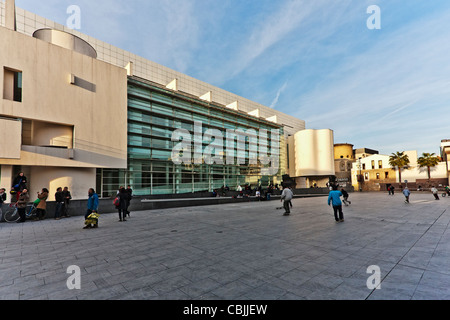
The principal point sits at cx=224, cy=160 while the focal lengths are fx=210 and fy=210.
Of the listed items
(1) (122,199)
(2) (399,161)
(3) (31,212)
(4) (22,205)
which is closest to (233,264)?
(1) (122,199)

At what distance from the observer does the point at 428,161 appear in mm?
50625

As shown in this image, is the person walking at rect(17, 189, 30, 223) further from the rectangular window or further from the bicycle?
the rectangular window

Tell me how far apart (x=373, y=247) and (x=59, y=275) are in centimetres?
725

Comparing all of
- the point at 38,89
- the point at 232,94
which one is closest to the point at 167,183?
the point at 38,89

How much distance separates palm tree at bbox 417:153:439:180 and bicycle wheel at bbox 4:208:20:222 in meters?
72.0

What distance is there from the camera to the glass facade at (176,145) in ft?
86.0

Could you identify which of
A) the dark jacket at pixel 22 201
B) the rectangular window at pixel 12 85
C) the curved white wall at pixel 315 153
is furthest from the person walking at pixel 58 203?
the curved white wall at pixel 315 153

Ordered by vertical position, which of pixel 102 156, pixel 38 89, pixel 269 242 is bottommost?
pixel 269 242

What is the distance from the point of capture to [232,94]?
4444 cm

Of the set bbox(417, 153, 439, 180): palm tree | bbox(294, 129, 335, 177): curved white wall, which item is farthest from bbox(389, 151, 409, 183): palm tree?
bbox(294, 129, 335, 177): curved white wall

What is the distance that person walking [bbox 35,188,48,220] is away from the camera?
11.6 m

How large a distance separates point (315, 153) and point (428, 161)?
1020 inches

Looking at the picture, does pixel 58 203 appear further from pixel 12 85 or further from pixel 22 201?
pixel 12 85

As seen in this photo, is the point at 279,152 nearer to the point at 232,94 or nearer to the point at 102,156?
the point at 232,94
